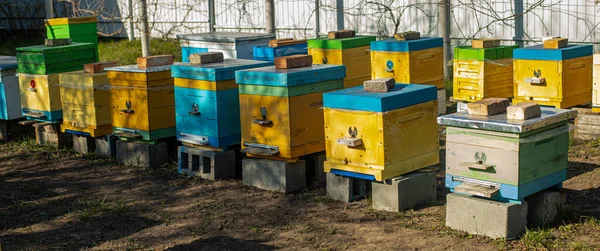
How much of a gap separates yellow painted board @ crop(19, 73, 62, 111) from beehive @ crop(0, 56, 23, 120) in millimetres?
363

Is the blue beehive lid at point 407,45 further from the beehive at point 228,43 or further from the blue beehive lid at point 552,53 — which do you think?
the beehive at point 228,43

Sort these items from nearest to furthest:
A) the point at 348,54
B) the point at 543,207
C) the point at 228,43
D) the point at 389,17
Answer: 1. the point at 543,207
2. the point at 228,43
3. the point at 348,54
4. the point at 389,17

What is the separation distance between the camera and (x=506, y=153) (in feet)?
16.4

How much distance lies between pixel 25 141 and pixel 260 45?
2848mm

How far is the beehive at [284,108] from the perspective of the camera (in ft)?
20.6

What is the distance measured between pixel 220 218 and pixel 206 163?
126 centimetres

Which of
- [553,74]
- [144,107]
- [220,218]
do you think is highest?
[553,74]

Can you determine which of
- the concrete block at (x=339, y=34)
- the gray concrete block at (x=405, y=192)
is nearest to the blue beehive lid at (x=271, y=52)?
the concrete block at (x=339, y=34)

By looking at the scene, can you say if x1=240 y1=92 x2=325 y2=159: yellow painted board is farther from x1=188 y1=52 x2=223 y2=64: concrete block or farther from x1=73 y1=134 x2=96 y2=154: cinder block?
x1=73 y1=134 x2=96 y2=154: cinder block

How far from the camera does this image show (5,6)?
19.5m

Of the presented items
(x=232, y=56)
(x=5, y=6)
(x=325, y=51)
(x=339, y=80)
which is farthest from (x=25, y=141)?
(x=5, y=6)

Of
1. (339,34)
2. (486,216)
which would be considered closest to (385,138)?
(486,216)

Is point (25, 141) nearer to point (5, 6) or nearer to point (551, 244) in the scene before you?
point (551, 244)

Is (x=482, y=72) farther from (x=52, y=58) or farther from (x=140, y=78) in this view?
(x=52, y=58)
